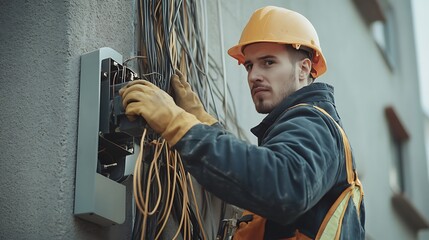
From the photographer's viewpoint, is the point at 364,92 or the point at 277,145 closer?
the point at 277,145

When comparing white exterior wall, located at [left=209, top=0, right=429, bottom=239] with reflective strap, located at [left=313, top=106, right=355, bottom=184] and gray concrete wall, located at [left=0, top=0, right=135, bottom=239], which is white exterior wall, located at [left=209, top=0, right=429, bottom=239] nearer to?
gray concrete wall, located at [left=0, top=0, right=135, bottom=239]

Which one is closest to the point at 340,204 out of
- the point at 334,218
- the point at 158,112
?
the point at 334,218

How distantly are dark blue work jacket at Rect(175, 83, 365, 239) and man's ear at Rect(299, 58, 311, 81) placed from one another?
0.50 meters

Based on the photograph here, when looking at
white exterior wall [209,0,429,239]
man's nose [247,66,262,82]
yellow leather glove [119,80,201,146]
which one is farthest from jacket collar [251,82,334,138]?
white exterior wall [209,0,429,239]

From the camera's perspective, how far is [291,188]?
92.9 inches

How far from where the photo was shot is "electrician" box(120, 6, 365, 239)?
2.37m

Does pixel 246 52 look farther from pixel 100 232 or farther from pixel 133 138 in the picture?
pixel 100 232

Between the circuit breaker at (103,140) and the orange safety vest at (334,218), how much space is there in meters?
0.48

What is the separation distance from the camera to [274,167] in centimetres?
235

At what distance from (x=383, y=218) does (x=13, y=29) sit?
568cm

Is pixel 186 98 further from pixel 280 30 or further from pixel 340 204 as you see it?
pixel 340 204

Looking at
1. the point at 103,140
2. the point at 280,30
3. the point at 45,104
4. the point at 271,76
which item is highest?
the point at 280,30

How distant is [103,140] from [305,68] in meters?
0.89

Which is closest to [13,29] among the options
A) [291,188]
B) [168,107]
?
[168,107]
